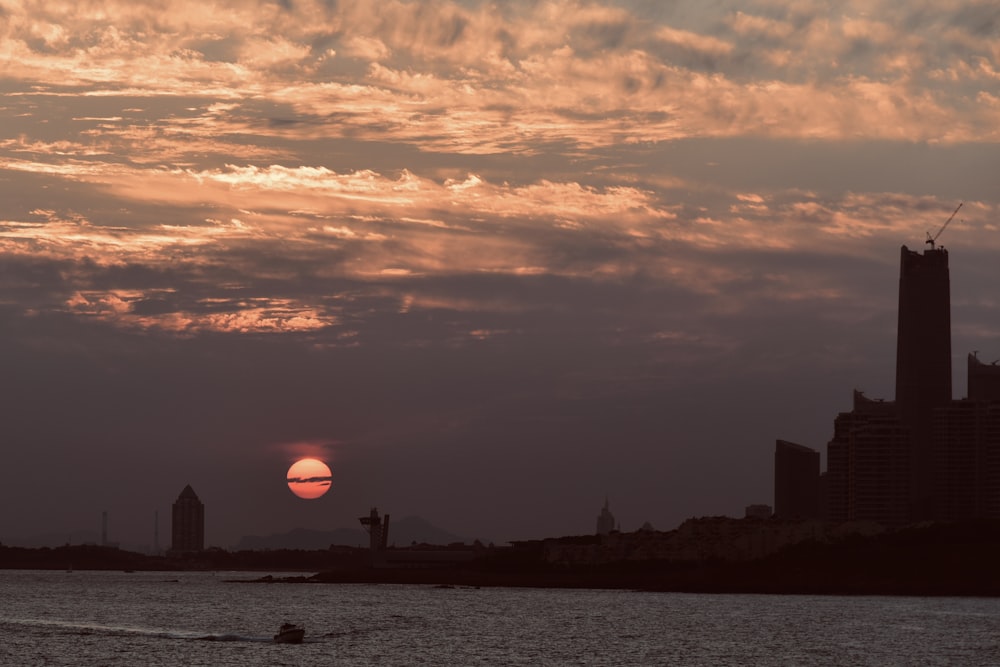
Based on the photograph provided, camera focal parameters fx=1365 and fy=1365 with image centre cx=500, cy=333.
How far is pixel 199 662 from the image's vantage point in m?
123

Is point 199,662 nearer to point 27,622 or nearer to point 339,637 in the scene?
point 339,637

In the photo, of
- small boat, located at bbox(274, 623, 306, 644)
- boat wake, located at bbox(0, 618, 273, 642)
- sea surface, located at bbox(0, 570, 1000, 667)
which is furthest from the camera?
boat wake, located at bbox(0, 618, 273, 642)

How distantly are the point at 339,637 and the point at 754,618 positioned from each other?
6919 cm

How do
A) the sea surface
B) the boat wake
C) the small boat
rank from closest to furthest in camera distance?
1. the sea surface
2. the small boat
3. the boat wake

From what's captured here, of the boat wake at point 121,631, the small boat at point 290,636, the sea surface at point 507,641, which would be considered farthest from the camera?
the boat wake at point 121,631

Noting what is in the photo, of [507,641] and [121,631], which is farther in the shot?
[121,631]

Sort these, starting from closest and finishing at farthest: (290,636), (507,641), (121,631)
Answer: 1. (290,636)
2. (507,641)
3. (121,631)

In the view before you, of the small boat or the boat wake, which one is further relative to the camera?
the boat wake

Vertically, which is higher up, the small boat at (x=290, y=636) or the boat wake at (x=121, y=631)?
the small boat at (x=290, y=636)

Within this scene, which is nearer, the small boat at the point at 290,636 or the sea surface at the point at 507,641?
the sea surface at the point at 507,641

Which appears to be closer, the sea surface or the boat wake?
the sea surface

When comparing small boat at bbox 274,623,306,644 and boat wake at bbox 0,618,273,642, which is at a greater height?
small boat at bbox 274,623,306,644

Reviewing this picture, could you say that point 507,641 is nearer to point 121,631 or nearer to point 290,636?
point 290,636

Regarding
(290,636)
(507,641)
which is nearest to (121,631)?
(290,636)
